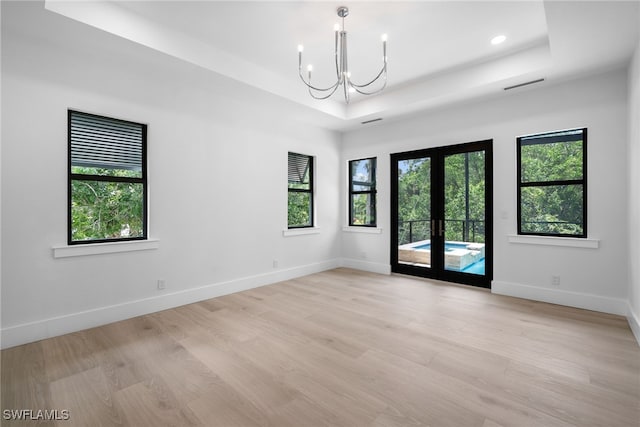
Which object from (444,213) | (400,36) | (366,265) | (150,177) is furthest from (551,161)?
(150,177)

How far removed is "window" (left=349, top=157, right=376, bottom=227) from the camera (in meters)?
6.07

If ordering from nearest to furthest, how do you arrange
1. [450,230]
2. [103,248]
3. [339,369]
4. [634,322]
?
[339,369] < [634,322] < [103,248] < [450,230]

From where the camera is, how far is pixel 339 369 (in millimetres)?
2363

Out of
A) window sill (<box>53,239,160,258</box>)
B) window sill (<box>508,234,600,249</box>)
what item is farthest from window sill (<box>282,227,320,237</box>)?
window sill (<box>508,234,600,249</box>)

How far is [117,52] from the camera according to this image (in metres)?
3.11

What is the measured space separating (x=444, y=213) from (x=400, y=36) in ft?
9.38

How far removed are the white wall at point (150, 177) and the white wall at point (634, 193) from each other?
4019 mm

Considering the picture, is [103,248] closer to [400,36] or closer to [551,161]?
[400,36]

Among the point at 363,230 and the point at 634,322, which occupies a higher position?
the point at 363,230

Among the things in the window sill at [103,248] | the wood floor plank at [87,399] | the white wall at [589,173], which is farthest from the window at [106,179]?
the white wall at [589,173]

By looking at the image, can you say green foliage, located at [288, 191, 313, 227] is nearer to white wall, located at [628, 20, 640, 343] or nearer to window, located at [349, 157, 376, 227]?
window, located at [349, 157, 376, 227]

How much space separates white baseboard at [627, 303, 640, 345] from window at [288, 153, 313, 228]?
14.7ft

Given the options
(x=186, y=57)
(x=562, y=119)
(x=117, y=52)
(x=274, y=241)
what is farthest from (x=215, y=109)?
(x=562, y=119)

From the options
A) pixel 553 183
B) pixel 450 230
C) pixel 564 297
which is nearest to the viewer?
pixel 564 297
